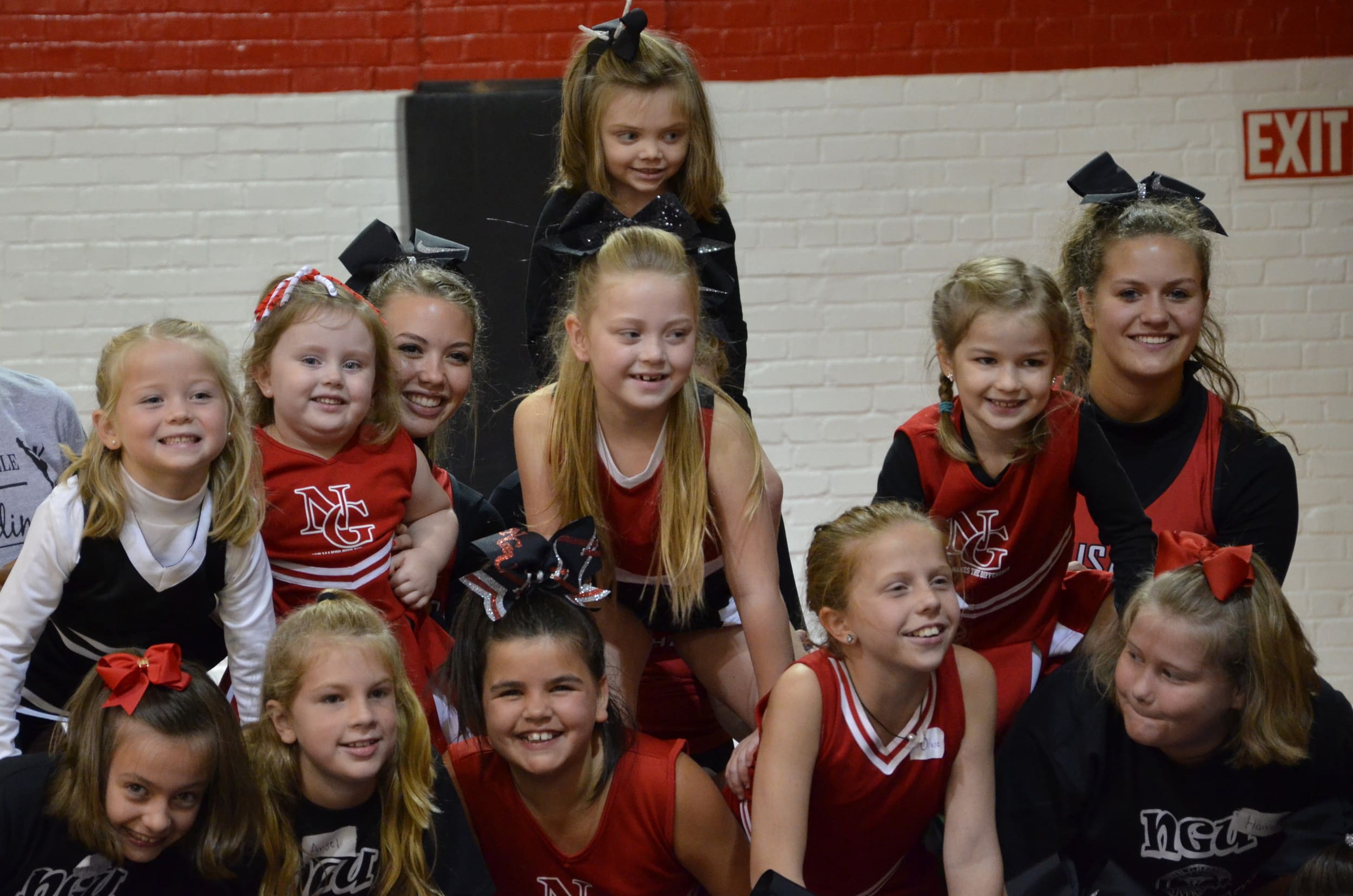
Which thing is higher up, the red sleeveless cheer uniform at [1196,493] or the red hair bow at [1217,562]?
the red sleeveless cheer uniform at [1196,493]

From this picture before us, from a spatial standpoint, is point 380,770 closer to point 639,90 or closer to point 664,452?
point 664,452

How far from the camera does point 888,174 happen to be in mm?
4727

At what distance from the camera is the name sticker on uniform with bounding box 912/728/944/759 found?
2.23 meters

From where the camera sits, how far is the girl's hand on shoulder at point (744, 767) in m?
2.29

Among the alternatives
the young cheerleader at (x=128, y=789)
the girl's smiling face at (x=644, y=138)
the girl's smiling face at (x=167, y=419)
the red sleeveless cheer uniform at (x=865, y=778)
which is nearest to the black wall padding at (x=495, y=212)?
the girl's smiling face at (x=644, y=138)

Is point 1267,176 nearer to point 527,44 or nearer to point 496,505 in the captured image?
point 527,44

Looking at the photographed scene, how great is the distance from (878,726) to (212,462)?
1.16 meters

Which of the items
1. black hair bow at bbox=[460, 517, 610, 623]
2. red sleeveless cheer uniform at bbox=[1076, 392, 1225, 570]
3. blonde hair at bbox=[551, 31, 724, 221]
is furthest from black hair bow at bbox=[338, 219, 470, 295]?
red sleeveless cheer uniform at bbox=[1076, 392, 1225, 570]

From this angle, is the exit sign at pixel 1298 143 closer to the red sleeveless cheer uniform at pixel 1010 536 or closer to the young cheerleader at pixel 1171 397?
the young cheerleader at pixel 1171 397

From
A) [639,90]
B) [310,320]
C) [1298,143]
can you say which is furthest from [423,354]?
[1298,143]

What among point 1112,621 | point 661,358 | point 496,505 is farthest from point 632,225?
point 1112,621

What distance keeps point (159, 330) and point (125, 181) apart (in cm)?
267

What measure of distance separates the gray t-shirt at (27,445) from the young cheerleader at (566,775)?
0.84m

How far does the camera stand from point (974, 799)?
88.0 inches
